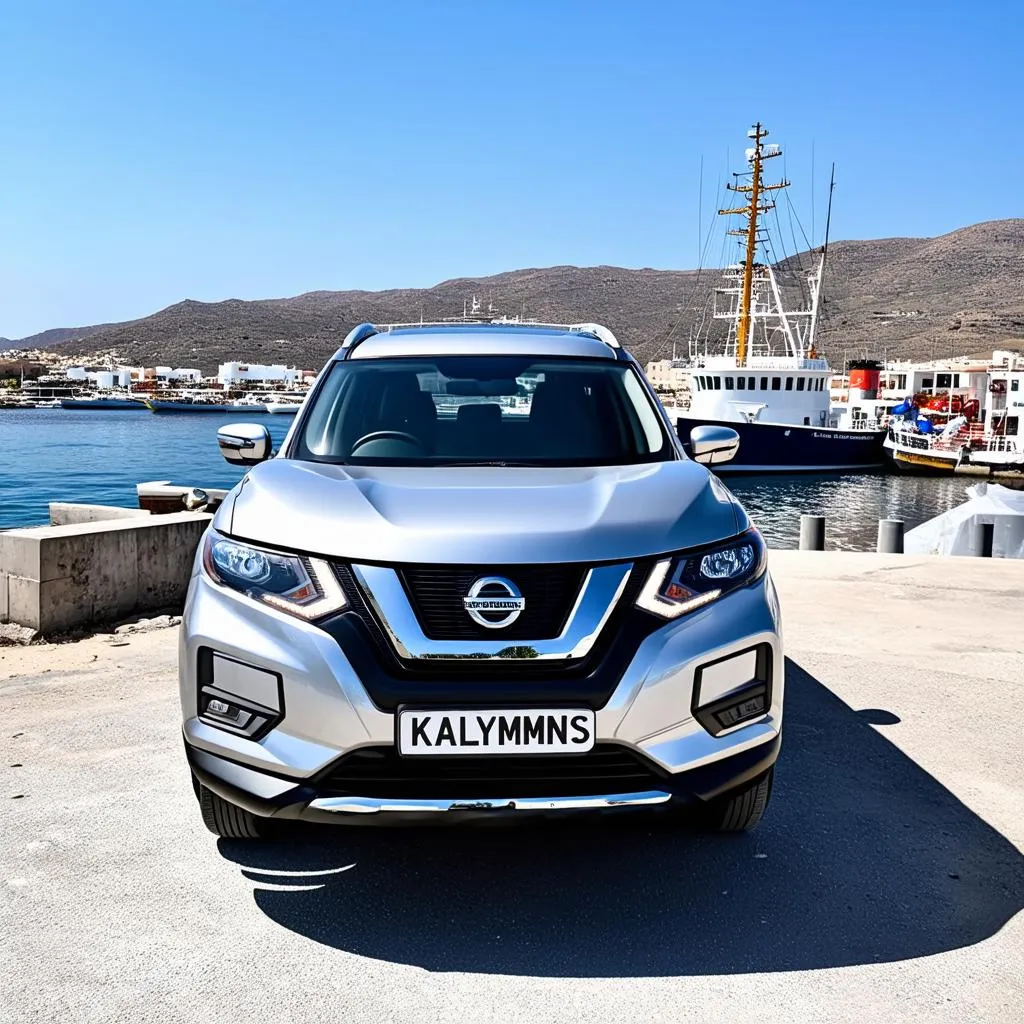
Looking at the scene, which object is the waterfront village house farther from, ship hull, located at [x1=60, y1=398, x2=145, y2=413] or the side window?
the side window

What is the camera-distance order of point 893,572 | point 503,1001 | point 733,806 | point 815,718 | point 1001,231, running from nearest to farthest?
point 503,1001 < point 733,806 < point 815,718 < point 893,572 < point 1001,231

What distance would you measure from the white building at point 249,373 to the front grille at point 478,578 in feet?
601

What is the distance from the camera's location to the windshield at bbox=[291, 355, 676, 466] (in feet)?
12.7

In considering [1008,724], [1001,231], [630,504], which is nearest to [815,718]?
[1008,724]

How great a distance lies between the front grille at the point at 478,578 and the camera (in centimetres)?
267

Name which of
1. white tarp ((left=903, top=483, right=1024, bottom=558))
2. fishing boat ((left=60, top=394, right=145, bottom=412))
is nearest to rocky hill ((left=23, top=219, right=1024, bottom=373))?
fishing boat ((left=60, top=394, right=145, bottom=412))

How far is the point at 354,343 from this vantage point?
4.57 meters

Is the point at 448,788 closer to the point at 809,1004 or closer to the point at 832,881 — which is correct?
the point at 809,1004

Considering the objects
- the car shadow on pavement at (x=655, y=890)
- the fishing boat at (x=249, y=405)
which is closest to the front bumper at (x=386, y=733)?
the car shadow on pavement at (x=655, y=890)

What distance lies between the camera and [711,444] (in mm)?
4297

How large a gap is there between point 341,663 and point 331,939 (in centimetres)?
81

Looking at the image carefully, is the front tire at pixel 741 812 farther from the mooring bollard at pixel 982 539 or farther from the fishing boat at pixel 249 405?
the fishing boat at pixel 249 405

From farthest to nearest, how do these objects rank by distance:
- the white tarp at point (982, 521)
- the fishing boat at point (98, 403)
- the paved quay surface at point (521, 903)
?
the fishing boat at point (98, 403), the white tarp at point (982, 521), the paved quay surface at point (521, 903)

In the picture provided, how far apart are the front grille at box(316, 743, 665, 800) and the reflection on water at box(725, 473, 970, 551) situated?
93.2 ft
